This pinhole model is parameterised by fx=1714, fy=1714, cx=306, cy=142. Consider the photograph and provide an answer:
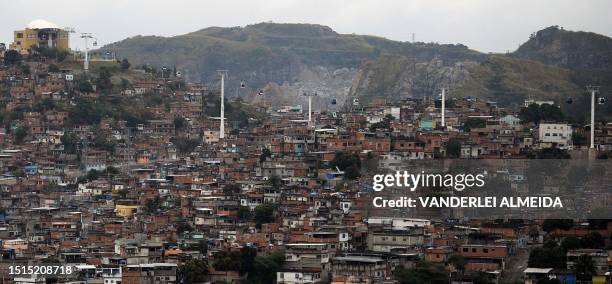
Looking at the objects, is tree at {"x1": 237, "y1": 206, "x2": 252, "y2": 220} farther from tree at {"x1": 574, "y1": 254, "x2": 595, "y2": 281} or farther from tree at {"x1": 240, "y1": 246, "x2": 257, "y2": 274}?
tree at {"x1": 574, "y1": 254, "x2": 595, "y2": 281}

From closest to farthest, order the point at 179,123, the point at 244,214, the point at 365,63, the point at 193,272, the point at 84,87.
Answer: the point at 193,272 → the point at 244,214 → the point at 179,123 → the point at 84,87 → the point at 365,63

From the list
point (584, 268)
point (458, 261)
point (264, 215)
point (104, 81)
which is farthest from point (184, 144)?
point (584, 268)

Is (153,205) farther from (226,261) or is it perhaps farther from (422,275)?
(422,275)

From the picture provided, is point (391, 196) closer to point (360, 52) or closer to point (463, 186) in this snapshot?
point (463, 186)

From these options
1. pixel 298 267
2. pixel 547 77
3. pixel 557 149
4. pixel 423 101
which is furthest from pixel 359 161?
pixel 547 77

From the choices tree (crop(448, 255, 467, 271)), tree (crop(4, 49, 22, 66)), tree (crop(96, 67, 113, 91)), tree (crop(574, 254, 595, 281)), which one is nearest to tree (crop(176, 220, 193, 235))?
tree (crop(448, 255, 467, 271))

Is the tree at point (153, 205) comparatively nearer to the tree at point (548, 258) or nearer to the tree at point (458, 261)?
the tree at point (458, 261)
